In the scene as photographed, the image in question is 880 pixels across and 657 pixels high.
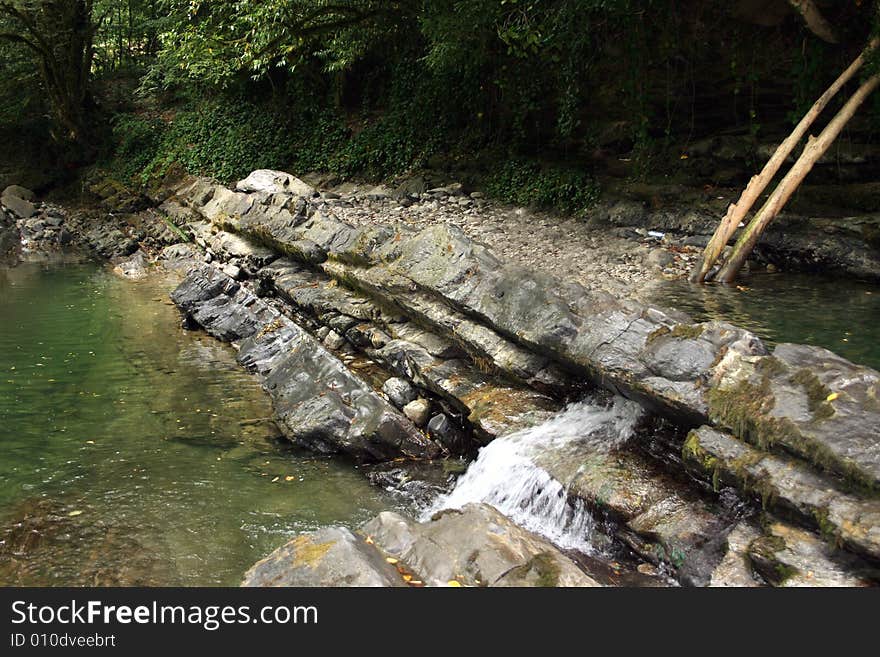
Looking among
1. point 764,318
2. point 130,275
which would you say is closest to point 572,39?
point 764,318

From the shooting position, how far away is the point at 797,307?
9750mm

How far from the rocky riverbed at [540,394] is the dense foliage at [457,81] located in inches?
117

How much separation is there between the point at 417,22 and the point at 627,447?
1504cm

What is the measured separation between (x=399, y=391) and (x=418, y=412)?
55 centimetres

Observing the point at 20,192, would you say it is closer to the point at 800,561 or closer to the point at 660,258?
the point at 660,258

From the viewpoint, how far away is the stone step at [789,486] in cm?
464

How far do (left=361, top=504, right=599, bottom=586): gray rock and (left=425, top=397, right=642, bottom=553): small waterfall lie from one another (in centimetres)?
144

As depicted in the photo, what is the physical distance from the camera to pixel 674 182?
45.4ft

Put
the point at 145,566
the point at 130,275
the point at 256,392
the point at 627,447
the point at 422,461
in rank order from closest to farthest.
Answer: the point at 145,566
the point at 627,447
the point at 422,461
the point at 256,392
the point at 130,275

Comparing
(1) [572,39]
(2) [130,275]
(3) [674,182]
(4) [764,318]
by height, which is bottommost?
(2) [130,275]

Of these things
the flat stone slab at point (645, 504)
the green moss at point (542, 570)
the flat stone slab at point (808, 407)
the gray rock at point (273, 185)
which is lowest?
the flat stone slab at point (645, 504)

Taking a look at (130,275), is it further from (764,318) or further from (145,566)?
(764,318)

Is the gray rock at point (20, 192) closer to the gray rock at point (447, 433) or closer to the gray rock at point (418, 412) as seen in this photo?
the gray rock at point (418, 412)

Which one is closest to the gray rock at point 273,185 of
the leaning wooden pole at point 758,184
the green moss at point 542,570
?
the leaning wooden pole at point 758,184
